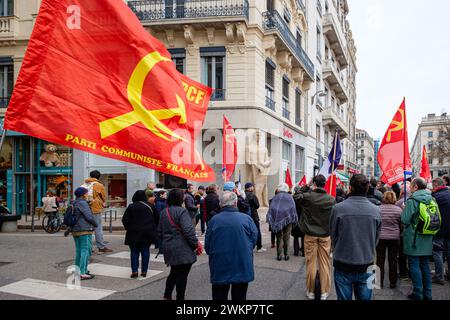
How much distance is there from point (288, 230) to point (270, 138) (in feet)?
41.4

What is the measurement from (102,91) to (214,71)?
48.3 ft

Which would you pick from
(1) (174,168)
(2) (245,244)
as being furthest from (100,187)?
(2) (245,244)

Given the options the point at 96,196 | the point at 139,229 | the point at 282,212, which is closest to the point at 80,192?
the point at 139,229

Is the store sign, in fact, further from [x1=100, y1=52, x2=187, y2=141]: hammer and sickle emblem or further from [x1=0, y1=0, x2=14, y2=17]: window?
[x1=100, y1=52, x2=187, y2=141]: hammer and sickle emblem

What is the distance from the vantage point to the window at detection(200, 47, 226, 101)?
744 inches

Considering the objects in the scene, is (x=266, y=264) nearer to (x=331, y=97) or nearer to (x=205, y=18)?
(x=205, y=18)

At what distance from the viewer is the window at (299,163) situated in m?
26.5

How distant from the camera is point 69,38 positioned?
14.7 feet

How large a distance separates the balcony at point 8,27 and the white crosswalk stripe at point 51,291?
16550mm

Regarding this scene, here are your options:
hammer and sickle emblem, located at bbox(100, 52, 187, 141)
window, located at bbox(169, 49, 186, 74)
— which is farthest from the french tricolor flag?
window, located at bbox(169, 49, 186, 74)

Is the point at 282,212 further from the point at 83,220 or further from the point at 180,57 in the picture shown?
the point at 180,57

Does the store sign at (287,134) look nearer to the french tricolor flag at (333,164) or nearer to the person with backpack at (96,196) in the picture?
the french tricolor flag at (333,164)

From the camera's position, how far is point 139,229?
7.12 meters

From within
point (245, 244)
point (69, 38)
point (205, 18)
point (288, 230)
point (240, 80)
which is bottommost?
point (288, 230)
